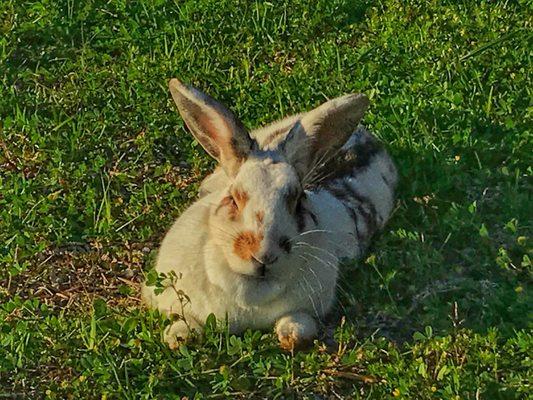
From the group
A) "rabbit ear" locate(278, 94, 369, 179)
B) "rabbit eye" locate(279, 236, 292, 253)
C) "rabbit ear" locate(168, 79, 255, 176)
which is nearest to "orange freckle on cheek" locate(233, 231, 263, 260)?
"rabbit eye" locate(279, 236, 292, 253)

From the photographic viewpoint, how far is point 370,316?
610cm

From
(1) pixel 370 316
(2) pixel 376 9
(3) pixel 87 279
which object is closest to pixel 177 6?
(2) pixel 376 9

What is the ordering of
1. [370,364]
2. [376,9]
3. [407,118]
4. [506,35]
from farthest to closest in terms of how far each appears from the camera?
1. [376,9]
2. [506,35]
3. [407,118]
4. [370,364]

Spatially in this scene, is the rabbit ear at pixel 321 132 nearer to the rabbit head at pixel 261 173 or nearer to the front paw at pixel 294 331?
the rabbit head at pixel 261 173

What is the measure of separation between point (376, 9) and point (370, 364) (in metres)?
3.66

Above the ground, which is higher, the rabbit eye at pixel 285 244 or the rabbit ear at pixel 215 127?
the rabbit ear at pixel 215 127

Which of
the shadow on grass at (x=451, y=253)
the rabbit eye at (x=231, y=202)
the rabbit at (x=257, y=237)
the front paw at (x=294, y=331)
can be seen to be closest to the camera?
the rabbit at (x=257, y=237)

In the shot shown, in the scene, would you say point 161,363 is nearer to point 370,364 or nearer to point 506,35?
point 370,364

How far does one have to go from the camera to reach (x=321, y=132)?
5.98m

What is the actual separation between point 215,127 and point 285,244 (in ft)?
2.56

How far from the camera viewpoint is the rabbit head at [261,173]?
543 cm

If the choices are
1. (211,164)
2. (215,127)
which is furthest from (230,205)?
(211,164)

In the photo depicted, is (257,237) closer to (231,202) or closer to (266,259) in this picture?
(266,259)

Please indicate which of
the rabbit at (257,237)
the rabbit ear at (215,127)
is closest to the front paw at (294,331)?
the rabbit at (257,237)
